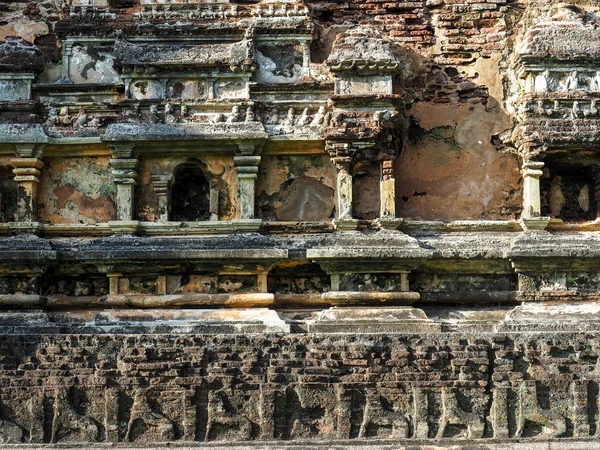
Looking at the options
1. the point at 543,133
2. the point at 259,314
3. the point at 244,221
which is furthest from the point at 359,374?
the point at 543,133

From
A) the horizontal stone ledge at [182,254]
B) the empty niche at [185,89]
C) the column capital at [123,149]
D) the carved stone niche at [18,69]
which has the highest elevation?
the carved stone niche at [18,69]

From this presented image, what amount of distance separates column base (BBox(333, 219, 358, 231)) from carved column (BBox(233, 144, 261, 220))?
102 cm

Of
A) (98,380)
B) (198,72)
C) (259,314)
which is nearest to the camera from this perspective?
(98,380)

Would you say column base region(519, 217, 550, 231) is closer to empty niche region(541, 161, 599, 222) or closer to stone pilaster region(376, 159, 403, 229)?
empty niche region(541, 161, 599, 222)

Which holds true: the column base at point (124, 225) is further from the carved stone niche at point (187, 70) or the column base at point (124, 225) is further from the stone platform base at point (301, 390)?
the carved stone niche at point (187, 70)

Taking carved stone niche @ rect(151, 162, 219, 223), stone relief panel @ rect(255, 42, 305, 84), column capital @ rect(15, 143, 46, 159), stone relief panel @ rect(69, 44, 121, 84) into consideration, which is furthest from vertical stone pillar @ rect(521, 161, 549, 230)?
column capital @ rect(15, 143, 46, 159)

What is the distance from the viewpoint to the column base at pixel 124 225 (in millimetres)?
10062

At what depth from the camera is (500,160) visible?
10609 mm

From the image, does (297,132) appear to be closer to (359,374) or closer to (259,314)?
(259,314)

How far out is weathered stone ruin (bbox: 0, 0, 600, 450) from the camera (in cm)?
892

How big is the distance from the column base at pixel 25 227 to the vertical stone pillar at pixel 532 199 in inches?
231

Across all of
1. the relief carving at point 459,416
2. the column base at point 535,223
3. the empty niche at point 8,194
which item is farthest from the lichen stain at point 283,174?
the empty niche at point 8,194

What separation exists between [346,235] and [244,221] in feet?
4.02

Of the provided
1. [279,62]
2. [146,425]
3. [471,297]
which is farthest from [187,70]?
[471,297]
